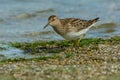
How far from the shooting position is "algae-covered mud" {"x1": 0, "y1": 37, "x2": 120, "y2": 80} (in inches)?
374

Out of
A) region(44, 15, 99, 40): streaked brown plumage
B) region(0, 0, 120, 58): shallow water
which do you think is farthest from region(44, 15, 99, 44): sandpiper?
region(0, 0, 120, 58): shallow water

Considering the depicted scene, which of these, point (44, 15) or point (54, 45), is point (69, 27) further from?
point (44, 15)

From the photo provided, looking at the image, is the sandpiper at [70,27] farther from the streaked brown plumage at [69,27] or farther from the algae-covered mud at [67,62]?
the algae-covered mud at [67,62]

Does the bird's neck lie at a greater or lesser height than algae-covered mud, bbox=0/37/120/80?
greater

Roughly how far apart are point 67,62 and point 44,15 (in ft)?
26.5

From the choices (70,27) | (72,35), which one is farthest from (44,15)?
(72,35)

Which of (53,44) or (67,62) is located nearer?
(67,62)

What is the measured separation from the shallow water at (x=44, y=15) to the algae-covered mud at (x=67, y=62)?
1.59 meters

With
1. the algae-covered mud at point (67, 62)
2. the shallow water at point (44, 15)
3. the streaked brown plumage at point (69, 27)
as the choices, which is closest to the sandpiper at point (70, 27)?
the streaked brown plumage at point (69, 27)

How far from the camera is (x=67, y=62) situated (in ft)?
35.9

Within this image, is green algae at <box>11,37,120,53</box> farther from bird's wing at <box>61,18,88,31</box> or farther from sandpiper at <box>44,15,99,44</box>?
bird's wing at <box>61,18,88,31</box>

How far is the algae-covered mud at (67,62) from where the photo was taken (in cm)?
949

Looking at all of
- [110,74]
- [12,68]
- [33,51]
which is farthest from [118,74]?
[33,51]

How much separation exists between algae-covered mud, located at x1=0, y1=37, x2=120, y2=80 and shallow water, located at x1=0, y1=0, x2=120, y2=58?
1.59 metres
